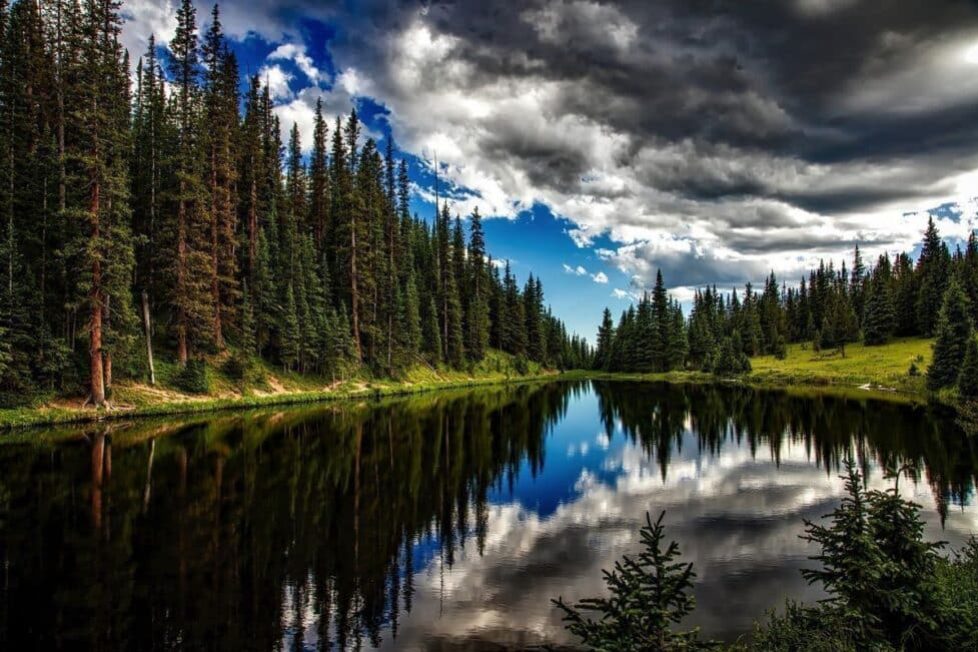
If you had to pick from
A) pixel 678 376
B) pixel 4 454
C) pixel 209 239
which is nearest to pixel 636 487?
pixel 4 454

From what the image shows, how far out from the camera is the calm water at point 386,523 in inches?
394

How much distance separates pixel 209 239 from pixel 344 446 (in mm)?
31861

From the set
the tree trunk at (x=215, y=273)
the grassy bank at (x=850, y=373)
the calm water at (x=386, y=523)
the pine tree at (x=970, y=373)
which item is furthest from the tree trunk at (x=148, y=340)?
the grassy bank at (x=850, y=373)

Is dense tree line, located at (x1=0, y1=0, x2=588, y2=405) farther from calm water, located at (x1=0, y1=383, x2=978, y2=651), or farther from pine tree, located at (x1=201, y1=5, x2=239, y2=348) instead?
calm water, located at (x1=0, y1=383, x2=978, y2=651)

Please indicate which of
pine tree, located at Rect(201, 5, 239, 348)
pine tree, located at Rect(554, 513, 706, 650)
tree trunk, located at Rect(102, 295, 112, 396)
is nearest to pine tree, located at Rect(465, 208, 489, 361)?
pine tree, located at Rect(201, 5, 239, 348)

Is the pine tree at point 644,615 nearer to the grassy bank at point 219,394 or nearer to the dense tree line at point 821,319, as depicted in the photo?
the grassy bank at point 219,394

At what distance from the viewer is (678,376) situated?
98.9 metres

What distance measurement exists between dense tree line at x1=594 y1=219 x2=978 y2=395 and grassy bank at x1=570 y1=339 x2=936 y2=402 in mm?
2704

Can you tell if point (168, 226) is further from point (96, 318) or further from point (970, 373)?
point (970, 373)

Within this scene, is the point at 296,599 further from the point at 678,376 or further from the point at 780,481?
the point at 678,376

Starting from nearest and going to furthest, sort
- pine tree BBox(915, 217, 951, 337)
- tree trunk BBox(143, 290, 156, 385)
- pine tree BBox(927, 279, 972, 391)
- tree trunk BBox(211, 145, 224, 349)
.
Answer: tree trunk BBox(143, 290, 156, 385) → tree trunk BBox(211, 145, 224, 349) → pine tree BBox(927, 279, 972, 391) → pine tree BBox(915, 217, 951, 337)

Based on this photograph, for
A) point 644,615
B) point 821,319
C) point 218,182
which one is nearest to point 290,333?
point 218,182

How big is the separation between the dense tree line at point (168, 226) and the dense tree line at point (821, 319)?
183 feet

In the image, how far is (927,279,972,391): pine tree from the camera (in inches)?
1914
